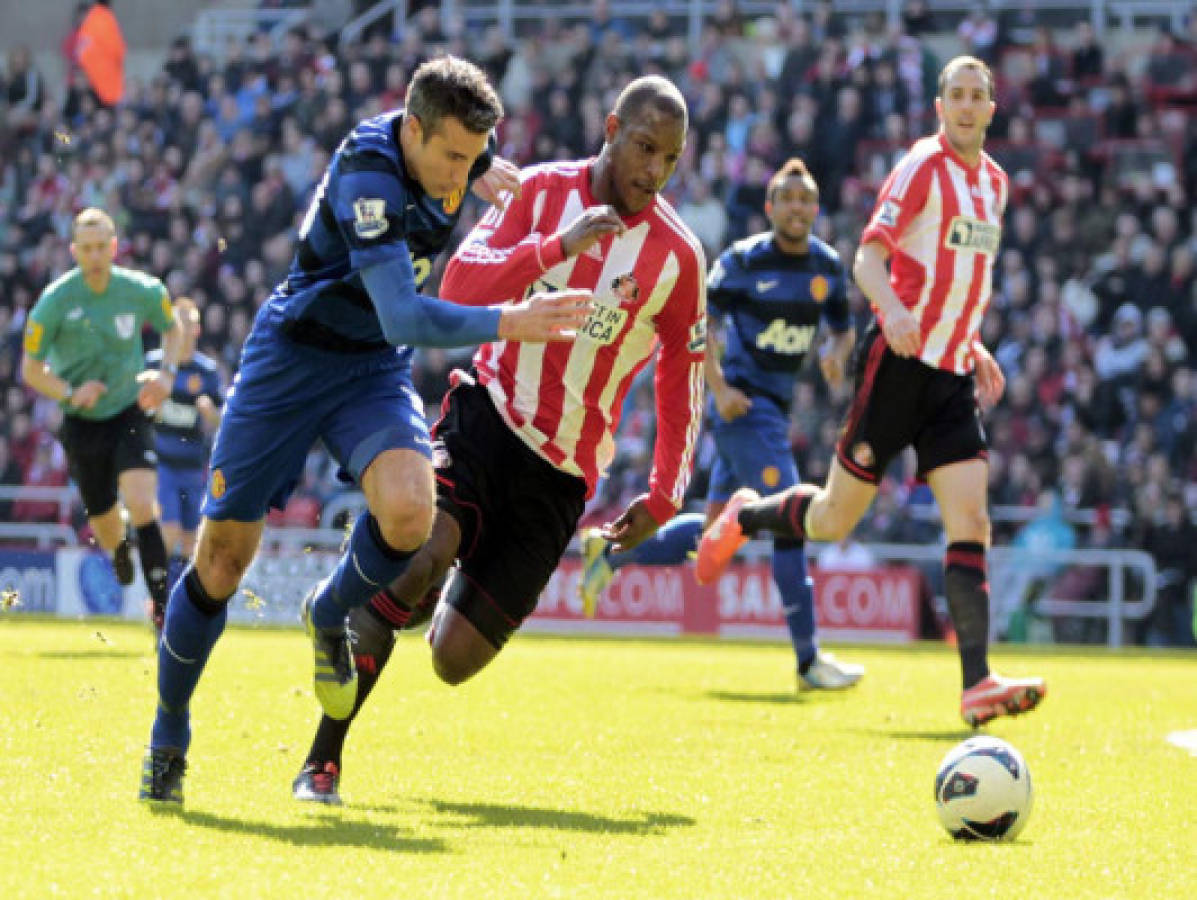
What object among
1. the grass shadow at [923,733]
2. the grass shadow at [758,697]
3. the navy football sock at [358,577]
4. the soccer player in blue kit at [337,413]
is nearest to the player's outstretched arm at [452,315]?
the soccer player in blue kit at [337,413]

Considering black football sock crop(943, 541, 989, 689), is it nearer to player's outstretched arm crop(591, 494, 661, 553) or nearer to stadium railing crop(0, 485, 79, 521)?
player's outstretched arm crop(591, 494, 661, 553)

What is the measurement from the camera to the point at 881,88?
2344cm

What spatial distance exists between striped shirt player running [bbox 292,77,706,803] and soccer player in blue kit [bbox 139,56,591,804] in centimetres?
53

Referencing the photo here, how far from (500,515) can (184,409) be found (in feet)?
33.9

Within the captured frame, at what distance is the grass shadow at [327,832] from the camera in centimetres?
574

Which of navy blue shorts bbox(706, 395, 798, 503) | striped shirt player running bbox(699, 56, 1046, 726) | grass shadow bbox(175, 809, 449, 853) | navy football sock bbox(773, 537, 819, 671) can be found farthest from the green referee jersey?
grass shadow bbox(175, 809, 449, 853)

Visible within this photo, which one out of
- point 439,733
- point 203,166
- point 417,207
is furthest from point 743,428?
point 203,166

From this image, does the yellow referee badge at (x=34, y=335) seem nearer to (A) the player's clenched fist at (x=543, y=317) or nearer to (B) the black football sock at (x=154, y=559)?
(B) the black football sock at (x=154, y=559)

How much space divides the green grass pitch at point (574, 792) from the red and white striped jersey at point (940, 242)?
73.9 inches

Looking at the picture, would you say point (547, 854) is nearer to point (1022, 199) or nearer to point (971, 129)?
point (971, 129)

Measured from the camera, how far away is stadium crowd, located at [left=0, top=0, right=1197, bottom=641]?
20594 millimetres

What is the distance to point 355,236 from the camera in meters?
6.05

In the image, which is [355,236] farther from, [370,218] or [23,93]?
[23,93]

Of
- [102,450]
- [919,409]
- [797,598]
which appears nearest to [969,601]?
[919,409]
